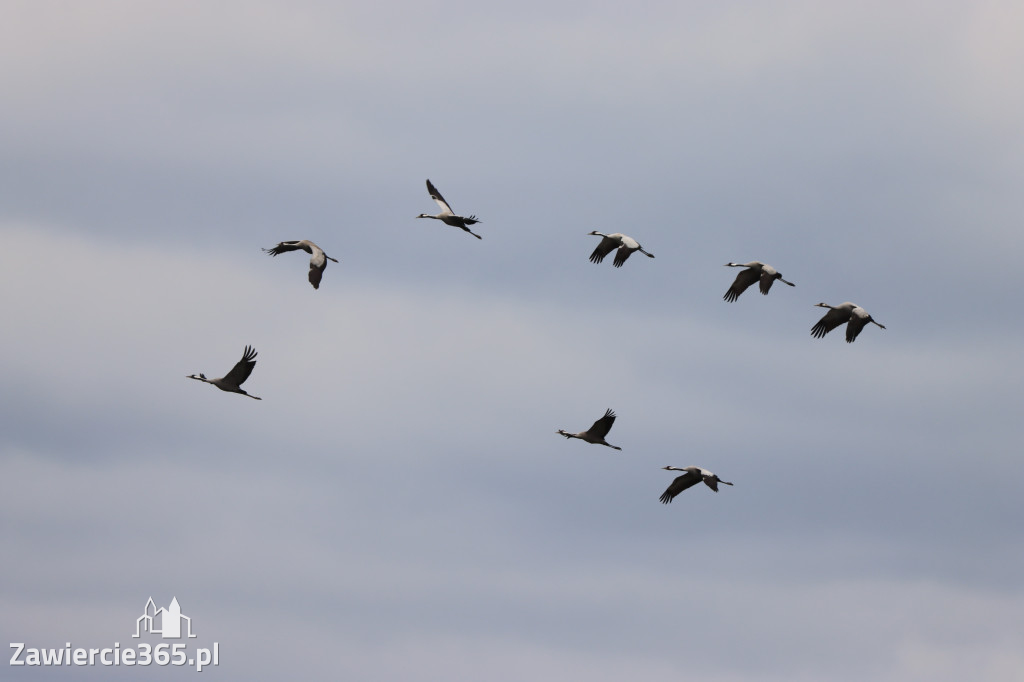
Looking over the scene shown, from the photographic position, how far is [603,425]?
75.2m

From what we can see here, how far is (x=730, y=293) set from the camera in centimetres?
7925

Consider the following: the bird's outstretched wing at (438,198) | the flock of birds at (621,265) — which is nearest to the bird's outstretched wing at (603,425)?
the flock of birds at (621,265)

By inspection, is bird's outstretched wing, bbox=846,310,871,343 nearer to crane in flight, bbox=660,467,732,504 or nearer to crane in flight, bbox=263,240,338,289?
crane in flight, bbox=660,467,732,504

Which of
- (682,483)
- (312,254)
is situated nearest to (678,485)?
(682,483)

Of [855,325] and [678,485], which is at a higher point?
[855,325]

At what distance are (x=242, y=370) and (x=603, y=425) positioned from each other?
1372 centimetres

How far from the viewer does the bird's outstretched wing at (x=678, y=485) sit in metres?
77.6

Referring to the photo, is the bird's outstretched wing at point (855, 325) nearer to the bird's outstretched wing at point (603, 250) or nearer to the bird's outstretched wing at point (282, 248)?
the bird's outstretched wing at point (603, 250)

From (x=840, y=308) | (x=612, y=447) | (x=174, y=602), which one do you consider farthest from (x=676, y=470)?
(x=174, y=602)

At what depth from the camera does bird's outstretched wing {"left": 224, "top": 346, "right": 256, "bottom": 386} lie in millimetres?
72812

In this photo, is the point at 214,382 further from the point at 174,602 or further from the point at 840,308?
the point at 174,602

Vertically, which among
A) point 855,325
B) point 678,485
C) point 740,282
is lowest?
point 678,485

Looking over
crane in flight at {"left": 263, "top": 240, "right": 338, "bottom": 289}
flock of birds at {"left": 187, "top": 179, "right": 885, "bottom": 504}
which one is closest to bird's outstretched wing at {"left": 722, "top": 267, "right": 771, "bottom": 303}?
flock of birds at {"left": 187, "top": 179, "right": 885, "bottom": 504}

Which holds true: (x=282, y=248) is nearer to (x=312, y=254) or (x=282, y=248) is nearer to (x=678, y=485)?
(x=312, y=254)
